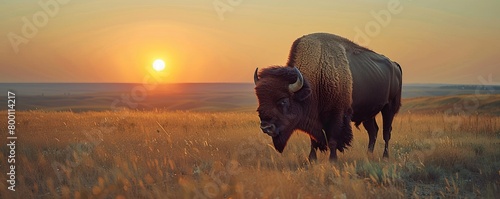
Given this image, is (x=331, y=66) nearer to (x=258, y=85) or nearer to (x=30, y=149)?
(x=258, y=85)

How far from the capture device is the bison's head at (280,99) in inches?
307

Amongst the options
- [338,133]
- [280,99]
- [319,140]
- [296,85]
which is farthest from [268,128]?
[338,133]

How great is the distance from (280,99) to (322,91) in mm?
1424

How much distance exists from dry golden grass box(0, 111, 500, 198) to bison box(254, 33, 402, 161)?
54 cm

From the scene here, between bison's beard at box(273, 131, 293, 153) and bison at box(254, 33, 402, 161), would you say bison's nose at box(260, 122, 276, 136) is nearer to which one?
bison at box(254, 33, 402, 161)

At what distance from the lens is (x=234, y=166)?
324 inches

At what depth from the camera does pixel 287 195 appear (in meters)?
5.94

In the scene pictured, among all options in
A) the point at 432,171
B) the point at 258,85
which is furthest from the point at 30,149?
the point at 432,171

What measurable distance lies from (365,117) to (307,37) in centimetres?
242

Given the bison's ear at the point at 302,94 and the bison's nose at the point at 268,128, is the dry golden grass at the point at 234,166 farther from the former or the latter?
the bison's ear at the point at 302,94

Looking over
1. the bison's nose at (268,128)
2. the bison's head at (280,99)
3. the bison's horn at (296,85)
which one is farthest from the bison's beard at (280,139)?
the bison's horn at (296,85)

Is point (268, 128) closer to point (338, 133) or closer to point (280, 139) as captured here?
point (280, 139)

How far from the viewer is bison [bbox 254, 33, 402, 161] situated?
799 cm

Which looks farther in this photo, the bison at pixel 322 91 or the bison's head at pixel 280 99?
the bison at pixel 322 91
